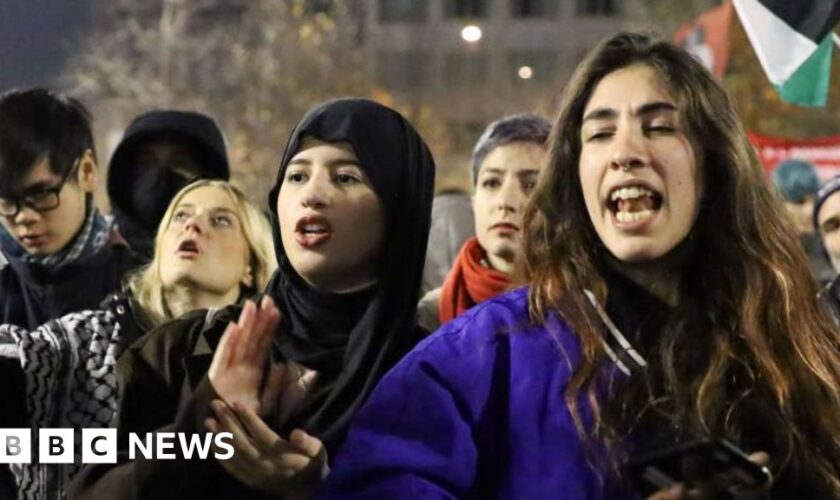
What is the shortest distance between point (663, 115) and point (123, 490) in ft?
2.82

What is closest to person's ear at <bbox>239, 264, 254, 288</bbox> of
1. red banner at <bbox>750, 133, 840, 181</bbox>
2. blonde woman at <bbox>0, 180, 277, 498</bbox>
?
blonde woman at <bbox>0, 180, 277, 498</bbox>

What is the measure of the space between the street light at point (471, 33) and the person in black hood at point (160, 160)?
21.2 m

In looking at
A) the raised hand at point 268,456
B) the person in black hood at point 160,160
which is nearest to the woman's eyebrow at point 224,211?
the person in black hood at point 160,160

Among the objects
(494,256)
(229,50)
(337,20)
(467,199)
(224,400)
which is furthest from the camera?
(229,50)

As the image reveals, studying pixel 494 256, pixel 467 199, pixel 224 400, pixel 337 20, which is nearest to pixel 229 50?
pixel 337 20

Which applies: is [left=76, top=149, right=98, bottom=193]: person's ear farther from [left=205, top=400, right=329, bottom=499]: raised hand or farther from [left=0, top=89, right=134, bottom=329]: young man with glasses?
[left=205, top=400, right=329, bottom=499]: raised hand

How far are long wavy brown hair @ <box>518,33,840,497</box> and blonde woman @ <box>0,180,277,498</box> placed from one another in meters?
0.82

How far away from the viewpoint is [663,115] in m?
2.32

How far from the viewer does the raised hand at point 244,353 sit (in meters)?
2.27

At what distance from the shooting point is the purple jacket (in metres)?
2.10

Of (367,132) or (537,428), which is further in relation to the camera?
(367,132)

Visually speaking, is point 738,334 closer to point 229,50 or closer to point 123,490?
point 123,490

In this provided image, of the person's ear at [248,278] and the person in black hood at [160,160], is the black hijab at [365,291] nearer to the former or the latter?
the person's ear at [248,278]

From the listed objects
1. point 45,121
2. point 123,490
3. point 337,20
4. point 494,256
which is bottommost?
point 123,490
